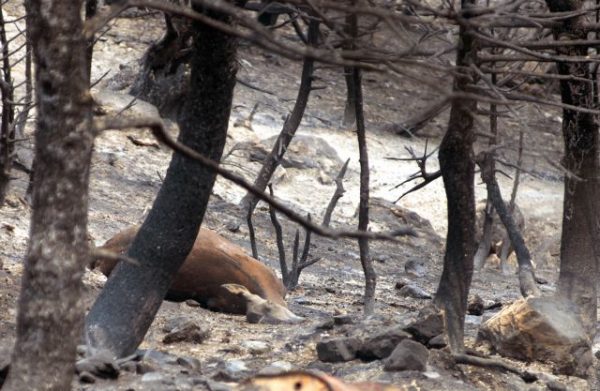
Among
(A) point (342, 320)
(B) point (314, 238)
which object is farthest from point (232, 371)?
(B) point (314, 238)

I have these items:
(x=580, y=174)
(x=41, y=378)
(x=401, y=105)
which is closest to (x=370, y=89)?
(x=401, y=105)

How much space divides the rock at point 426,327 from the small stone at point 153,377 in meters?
1.64

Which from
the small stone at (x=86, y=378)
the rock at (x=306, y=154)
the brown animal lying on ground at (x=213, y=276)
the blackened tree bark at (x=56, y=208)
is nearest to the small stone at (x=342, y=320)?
the brown animal lying on ground at (x=213, y=276)

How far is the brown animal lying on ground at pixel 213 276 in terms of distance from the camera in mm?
8070

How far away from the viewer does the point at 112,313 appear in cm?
590

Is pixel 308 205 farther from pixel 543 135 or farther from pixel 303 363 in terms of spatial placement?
pixel 303 363

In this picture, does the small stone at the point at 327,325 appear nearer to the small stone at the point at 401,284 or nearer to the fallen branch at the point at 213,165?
the fallen branch at the point at 213,165

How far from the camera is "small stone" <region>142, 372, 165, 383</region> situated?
5.18m

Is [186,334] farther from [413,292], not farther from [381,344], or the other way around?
[413,292]

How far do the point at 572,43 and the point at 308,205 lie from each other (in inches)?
372

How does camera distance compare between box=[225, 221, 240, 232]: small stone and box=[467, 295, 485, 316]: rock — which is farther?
box=[225, 221, 240, 232]: small stone

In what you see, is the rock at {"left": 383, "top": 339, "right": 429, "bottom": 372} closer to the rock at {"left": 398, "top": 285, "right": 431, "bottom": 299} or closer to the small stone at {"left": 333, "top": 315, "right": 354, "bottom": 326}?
the small stone at {"left": 333, "top": 315, "right": 354, "bottom": 326}

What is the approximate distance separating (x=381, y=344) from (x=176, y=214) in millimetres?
1384

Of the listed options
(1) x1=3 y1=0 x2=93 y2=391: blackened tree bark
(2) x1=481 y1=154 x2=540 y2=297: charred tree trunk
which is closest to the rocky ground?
(2) x1=481 y1=154 x2=540 y2=297: charred tree trunk
